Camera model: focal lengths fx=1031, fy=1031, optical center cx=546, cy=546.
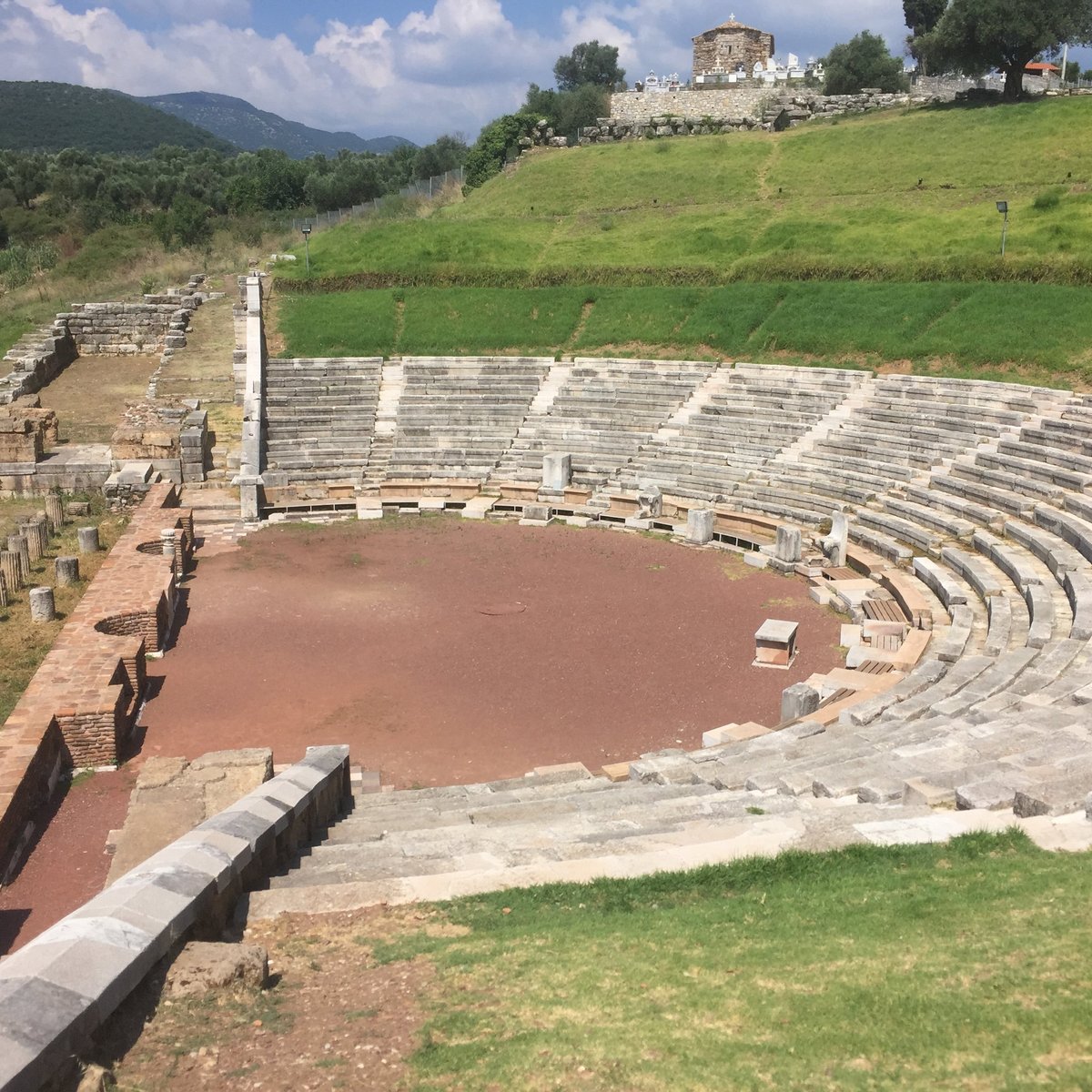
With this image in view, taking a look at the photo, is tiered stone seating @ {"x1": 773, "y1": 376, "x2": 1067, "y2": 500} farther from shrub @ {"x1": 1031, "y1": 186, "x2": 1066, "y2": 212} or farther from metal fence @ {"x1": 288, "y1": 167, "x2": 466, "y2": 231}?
metal fence @ {"x1": 288, "y1": 167, "x2": 466, "y2": 231}

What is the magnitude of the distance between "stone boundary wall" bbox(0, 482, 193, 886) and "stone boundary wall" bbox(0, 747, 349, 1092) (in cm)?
400

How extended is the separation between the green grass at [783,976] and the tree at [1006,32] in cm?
4895

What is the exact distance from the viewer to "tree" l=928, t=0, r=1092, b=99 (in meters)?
45.7

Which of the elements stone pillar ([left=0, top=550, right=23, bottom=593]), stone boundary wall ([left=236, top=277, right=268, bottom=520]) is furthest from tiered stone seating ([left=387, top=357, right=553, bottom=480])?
stone pillar ([left=0, top=550, right=23, bottom=593])

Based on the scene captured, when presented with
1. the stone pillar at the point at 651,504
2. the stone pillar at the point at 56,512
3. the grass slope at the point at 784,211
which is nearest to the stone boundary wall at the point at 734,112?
the grass slope at the point at 784,211

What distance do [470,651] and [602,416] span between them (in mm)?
13830

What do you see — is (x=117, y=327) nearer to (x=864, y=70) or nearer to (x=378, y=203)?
(x=378, y=203)

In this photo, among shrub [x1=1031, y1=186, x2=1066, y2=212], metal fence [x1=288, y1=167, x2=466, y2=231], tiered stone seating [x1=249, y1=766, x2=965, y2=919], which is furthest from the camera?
metal fence [x1=288, y1=167, x2=466, y2=231]

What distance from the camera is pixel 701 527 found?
23.6m

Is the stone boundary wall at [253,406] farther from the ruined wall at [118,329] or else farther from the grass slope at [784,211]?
the ruined wall at [118,329]

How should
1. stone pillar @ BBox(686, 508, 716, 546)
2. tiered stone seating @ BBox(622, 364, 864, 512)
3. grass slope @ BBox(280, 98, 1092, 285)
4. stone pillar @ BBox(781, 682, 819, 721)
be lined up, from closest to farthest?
stone pillar @ BBox(781, 682, 819, 721) → stone pillar @ BBox(686, 508, 716, 546) → tiered stone seating @ BBox(622, 364, 864, 512) → grass slope @ BBox(280, 98, 1092, 285)

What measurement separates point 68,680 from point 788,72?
229ft

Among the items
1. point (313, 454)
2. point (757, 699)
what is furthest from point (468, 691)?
point (313, 454)

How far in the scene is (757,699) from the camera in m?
15.5
